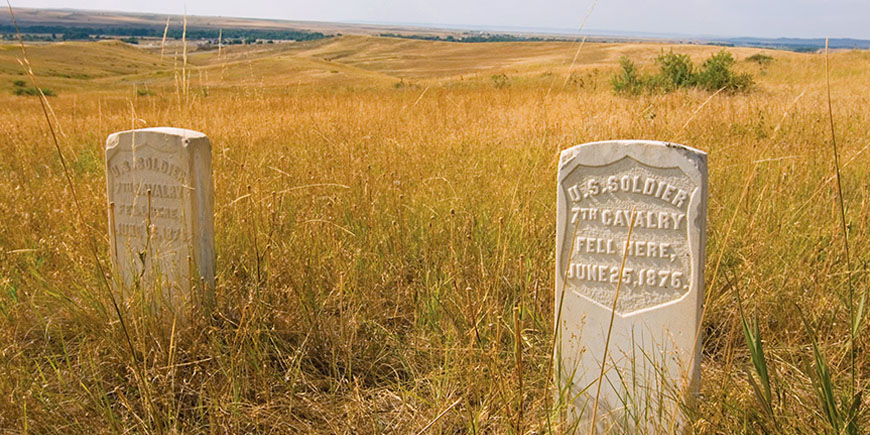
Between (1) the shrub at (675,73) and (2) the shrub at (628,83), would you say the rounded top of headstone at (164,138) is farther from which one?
(1) the shrub at (675,73)

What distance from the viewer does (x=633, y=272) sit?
2064mm

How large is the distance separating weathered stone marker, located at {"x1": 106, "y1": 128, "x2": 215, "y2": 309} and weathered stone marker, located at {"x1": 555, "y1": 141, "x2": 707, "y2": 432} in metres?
1.72

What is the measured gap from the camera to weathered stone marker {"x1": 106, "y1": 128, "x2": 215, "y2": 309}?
286cm

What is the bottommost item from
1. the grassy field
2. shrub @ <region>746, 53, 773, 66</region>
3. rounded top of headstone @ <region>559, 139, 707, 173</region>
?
the grassy field

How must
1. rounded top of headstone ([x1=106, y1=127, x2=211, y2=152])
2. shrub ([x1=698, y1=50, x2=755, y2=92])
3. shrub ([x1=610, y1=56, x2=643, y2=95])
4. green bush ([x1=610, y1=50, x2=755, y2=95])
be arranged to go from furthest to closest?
1. shrub ([x1=698, y1=50, x2=755, y2=92])
2. green bush ([x1=610, y1=50, x2=755, y2=95])
3. shrub ([x1=610, y1=56, x2=643, y2=95])
4. rounded top of headstone ([x1=106, y1=127, x2=211, y2=152])

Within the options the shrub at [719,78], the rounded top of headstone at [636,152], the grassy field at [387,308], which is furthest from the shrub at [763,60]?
the rounded top of headstone at [636,152]

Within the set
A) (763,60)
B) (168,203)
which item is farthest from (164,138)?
(763,60)

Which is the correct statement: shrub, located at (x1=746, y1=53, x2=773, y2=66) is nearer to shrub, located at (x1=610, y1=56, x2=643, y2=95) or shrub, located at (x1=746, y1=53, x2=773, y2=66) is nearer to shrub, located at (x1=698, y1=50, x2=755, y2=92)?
shrub, located at (x1=698, y1=50, x2=755, y2=92)

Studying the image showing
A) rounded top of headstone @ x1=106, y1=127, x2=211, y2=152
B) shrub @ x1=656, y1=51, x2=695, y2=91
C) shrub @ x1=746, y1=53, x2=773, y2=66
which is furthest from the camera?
shrub @ x1=746, y1=53, x2=773, y2=66

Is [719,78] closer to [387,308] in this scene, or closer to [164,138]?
[387,308]

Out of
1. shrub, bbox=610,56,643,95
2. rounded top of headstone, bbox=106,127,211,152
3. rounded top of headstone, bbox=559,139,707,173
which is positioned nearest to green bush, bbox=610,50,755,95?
shrub, bbox=610,56,643,95

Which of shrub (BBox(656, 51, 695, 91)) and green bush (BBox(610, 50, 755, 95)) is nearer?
green bush (BBox(610, 50, 755, 95))

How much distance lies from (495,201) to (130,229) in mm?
2198

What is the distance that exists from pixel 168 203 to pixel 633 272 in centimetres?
216
